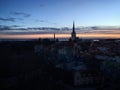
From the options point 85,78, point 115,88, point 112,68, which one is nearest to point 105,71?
point 112,68

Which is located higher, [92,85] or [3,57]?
[3,57]

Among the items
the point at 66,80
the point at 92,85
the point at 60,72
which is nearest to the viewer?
the point at 92,85

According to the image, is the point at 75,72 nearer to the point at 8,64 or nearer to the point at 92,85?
the point at 92,85

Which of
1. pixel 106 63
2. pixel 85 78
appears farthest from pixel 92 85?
pixel 106 63

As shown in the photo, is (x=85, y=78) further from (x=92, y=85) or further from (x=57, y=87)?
(x=57, y=87)

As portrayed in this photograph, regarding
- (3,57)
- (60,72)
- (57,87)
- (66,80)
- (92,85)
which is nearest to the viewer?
(57,87)

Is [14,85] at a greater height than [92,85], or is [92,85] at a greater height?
[14,85]

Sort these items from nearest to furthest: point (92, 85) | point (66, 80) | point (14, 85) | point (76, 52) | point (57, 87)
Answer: point (14, 85)
point (57, 87)
point (92, 85)
point (66, 80)
point (76, 52)

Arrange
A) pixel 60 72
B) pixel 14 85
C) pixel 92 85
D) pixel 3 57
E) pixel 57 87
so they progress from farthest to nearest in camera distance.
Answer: pixel 3 57 < pixel 60 72 < pixel 92 85 < pixel 57 87 < pixel 14 85

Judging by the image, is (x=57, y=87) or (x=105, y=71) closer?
(x=57, y=87)
